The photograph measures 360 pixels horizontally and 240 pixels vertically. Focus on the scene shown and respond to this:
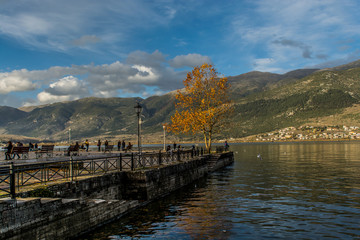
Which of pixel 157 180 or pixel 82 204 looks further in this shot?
pixel 157 180

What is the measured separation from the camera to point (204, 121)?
43500 mm

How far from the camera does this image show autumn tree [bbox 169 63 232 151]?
44562mm

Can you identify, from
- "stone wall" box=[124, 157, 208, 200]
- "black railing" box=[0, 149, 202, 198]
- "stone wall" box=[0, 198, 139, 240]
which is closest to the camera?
"stone wall" box=[0, 198, 139, 240]

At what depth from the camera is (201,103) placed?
45.5 metres

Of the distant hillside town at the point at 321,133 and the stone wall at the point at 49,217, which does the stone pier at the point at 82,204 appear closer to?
the stone wall at the point at 49,217

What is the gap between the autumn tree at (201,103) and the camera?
44.6m

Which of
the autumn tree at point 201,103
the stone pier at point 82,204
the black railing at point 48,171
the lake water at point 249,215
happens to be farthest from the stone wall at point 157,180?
the autumn tree at point 201,103

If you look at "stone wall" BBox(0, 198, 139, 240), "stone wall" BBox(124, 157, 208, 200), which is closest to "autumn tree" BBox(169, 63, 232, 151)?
"stone wall" BBox(124, 157, 208, 200)

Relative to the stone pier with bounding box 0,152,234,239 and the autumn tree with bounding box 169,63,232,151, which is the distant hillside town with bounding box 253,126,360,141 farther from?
the stone pier with bounding box 0,152,234,239

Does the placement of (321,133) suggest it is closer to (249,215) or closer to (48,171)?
(249,215)

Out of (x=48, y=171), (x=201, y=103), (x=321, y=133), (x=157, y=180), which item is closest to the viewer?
(x=48, y=171)

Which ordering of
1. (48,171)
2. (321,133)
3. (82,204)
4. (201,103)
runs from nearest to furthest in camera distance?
(82,204) → (48,171) → (201,103) → (321,133)

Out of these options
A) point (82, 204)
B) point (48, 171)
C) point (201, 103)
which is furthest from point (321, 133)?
point (82, 204)

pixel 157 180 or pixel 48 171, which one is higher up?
pixel 48 171
